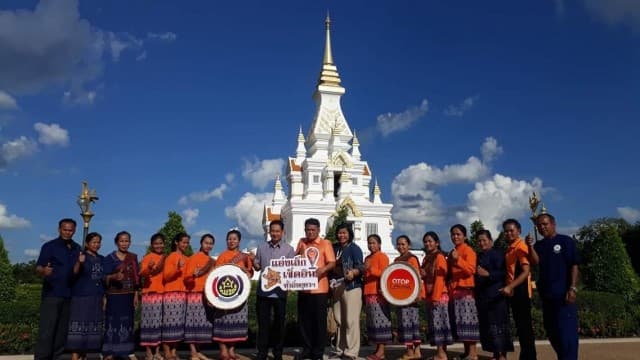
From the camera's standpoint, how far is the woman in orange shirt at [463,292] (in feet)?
28.0

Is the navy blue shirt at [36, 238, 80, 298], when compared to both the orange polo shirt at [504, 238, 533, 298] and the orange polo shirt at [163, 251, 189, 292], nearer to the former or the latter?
the orange polo shirt at [163, 251, 189, 292]

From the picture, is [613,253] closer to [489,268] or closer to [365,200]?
A: [489,268]

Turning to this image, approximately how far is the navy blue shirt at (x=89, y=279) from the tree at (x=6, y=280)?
982 cm

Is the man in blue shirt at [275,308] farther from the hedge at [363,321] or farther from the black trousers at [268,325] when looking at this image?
the hedge at [363,321]

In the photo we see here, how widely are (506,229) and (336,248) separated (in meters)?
2.89

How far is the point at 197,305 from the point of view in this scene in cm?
876

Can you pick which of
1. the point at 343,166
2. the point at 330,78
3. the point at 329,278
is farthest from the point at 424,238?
the point at 330,78

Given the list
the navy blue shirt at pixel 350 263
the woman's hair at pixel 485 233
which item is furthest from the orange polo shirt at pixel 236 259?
the woman's hair at pixel 485 233

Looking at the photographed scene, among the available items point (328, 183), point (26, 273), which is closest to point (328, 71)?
point (328, 183)

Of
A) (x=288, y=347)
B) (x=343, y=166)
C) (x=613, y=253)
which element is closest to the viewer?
(x=288, y=347)

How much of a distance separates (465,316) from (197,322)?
14.9 ft

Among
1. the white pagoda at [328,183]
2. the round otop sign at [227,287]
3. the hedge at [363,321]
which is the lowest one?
the hedge at [363,321]

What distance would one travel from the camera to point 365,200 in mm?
47688

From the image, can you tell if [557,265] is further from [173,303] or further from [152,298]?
[152,298]
